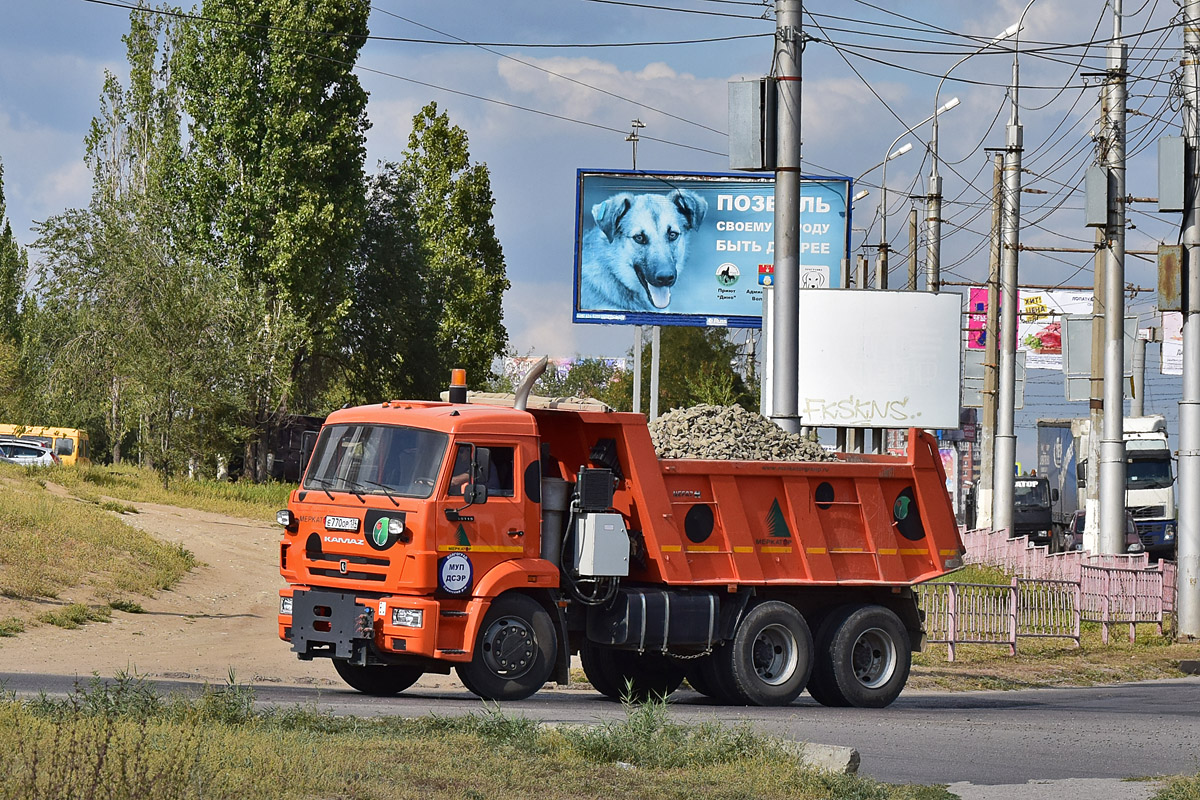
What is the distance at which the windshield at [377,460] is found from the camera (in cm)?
1297

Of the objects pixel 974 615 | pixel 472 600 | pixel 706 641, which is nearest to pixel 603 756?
pixel 472 600

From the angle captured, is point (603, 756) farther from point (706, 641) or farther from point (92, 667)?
point (92, 667)

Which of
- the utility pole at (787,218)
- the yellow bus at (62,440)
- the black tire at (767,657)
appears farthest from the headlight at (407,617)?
the yellow bus at (62,440)

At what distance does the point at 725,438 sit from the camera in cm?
1493

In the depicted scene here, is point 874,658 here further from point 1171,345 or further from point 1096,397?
point 1171,345

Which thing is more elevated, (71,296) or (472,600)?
(71,296)

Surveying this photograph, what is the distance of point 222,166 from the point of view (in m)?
48.0

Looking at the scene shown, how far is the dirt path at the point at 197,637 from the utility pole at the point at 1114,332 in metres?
14.6

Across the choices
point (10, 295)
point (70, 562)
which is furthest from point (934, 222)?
point (10, 295)

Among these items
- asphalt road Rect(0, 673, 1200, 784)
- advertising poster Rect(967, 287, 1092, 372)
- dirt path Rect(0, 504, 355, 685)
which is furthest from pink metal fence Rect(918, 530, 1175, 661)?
advertising poster Rect(967, 287, 1092, 372)

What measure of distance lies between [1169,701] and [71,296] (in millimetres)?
40051

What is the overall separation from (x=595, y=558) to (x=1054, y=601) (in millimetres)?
12032

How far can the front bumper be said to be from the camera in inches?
492

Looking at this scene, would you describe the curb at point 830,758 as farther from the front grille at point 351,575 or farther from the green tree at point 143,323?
the green tree at point 143,323
